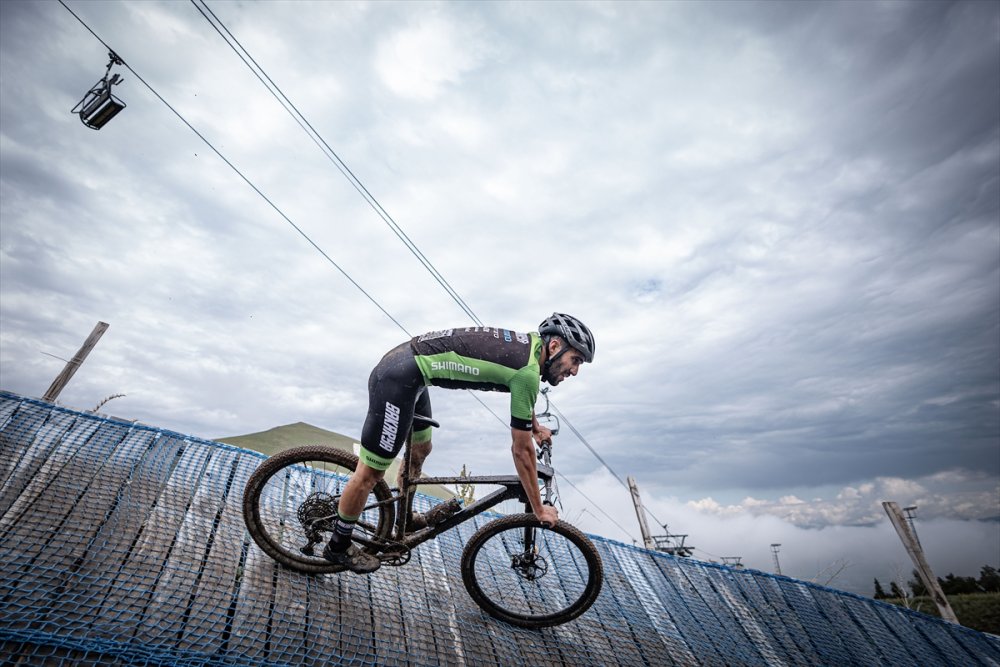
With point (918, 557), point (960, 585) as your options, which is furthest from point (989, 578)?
point (918, 557)

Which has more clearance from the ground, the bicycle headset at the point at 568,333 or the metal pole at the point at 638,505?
A: the metal pole at the point at 638,505

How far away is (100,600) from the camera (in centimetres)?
281

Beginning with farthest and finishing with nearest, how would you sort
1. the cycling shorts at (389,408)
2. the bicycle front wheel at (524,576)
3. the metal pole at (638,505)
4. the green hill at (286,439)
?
the green hill at (286,439) → the metal pole at (638,505) → the bicycle front wheel at (524,576) → the cycling shorts at (389,408)

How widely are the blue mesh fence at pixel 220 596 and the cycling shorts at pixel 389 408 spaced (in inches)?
54.4

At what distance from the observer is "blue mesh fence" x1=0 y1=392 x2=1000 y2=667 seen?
2.73m

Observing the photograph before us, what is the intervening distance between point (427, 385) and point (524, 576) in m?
2.34

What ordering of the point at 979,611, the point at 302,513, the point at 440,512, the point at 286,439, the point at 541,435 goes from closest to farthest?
the point at 302,513
the point at 440,512
the point at 541,435
the point at 286,439
the point at 979,611

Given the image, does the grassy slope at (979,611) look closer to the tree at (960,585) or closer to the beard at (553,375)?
the tree at (960,585)

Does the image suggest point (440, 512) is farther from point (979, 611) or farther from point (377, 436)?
point (979, 611)

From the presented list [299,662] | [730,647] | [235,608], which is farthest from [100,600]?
[730,647]

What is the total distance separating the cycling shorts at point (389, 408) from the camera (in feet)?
10.8

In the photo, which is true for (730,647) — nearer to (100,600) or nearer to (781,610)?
(781,610)

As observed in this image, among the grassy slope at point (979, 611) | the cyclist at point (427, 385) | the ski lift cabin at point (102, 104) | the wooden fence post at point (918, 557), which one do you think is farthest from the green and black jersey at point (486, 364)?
the grassy slope at point (979, 611)

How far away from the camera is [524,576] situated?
423 centimetres
